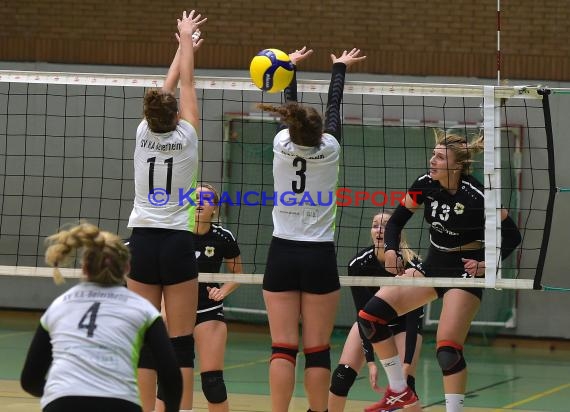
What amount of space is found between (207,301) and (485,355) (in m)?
6.25

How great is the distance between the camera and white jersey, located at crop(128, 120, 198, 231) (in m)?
6.03

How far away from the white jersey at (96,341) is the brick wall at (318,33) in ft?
32.6

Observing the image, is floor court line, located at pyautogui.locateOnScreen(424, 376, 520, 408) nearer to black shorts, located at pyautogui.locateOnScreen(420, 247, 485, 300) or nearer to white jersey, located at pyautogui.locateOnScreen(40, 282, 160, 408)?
black shorts, located at pyautogui.locateOnScreen(420, 247, 485, 300)

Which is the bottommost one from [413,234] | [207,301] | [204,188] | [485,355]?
[485,355]

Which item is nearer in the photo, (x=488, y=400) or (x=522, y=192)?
(x=488, y=400)

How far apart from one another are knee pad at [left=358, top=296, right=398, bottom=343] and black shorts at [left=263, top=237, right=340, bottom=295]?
1184 millimetres

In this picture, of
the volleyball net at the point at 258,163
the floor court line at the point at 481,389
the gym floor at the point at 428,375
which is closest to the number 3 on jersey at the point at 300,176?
the gym floor at the point at 428,375

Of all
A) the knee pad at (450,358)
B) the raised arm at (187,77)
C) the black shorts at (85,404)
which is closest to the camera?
the black shorts at (85,404)

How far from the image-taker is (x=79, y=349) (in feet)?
13.2

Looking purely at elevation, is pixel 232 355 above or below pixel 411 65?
below

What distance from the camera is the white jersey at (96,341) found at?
3983 mm

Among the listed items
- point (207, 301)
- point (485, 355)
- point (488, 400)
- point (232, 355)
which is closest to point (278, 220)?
point (207, 301)

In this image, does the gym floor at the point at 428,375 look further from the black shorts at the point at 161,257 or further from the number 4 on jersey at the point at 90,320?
the number 4 on jersey at the point at 90,320

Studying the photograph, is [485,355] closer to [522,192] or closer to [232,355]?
[522,192]
